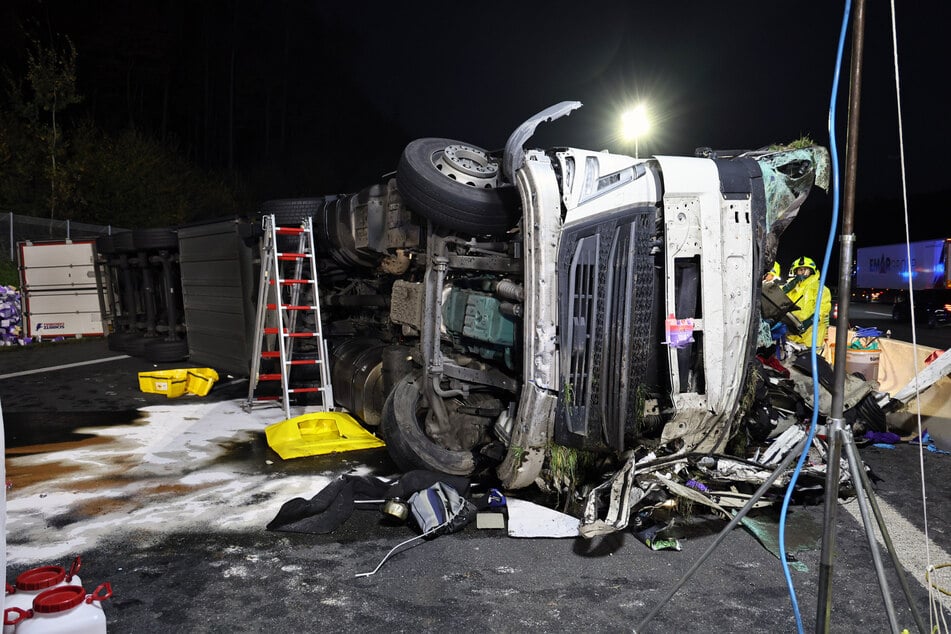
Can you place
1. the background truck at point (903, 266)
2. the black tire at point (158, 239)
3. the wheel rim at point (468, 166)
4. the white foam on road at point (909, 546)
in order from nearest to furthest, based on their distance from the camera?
the white foam on road at point (909, 546), the wheel rim at point (468, 166), the black tire at point (158, 239), the background truck at point (903, 266)

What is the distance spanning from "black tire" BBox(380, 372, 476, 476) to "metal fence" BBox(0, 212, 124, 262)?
12.1m

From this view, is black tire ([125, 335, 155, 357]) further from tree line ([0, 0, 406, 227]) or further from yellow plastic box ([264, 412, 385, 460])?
tree line ([0, 0, 406, 227])

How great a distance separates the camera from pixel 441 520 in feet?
11.2

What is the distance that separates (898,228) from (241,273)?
173ft

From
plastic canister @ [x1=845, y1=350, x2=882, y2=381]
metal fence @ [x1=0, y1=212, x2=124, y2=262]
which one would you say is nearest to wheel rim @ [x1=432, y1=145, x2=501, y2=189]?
plastic canister @ [x1=845, y1=350, x2=882, y2=381]

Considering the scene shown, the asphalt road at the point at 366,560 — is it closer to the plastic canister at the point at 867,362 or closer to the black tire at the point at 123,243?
the plastic canister at the point at 867,362

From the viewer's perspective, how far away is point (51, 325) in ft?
39.1

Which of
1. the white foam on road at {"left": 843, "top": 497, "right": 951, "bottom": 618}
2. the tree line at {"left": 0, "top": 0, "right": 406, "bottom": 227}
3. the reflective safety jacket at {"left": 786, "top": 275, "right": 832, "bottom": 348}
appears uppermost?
the tree line at {"left": 0, "top": 0, "right": 406, "bottom": 227}

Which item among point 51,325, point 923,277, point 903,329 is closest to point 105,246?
point 51,325

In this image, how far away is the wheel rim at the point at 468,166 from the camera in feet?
14.2

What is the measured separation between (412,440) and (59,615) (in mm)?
2499

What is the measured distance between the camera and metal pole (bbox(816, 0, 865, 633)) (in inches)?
74.5

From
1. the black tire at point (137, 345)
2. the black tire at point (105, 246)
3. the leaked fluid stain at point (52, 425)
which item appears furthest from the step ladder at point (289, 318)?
the black tire at point (105, 246)

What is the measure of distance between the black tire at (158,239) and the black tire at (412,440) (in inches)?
220
